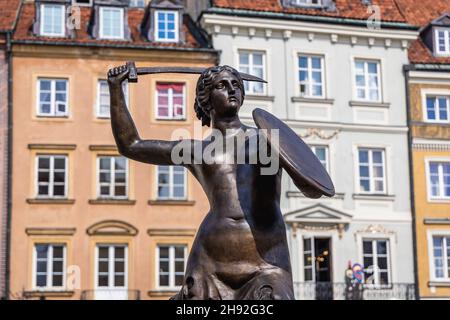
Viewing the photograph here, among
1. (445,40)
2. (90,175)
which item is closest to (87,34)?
(90,175)

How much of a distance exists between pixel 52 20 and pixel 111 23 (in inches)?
80.1

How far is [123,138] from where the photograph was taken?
5.13 metres

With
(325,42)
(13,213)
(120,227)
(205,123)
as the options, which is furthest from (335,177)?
(205,123)

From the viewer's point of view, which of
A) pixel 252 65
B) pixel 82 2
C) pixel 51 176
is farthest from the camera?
pixel 82 2

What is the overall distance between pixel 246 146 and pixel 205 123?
0.46 meters

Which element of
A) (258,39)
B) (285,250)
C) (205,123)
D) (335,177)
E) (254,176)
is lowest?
(285,250)

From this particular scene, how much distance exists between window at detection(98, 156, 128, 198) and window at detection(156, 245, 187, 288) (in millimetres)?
2280

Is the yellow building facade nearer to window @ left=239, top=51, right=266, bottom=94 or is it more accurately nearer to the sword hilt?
window @ left=239, top=51, right=266, bottom=94

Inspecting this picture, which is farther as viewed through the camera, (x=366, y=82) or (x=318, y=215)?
(x=366, y=82)

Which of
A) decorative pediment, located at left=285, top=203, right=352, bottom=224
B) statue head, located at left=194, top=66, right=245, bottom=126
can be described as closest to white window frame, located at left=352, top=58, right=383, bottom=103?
decorative pediment, located at left=285, top=203, right=352, bottom=224

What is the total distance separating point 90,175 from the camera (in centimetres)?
2850

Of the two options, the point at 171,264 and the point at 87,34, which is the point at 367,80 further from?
the point at 87,34

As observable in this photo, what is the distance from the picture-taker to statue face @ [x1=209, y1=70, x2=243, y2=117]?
16.6 ft

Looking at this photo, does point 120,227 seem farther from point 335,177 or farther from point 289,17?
point 289,17
